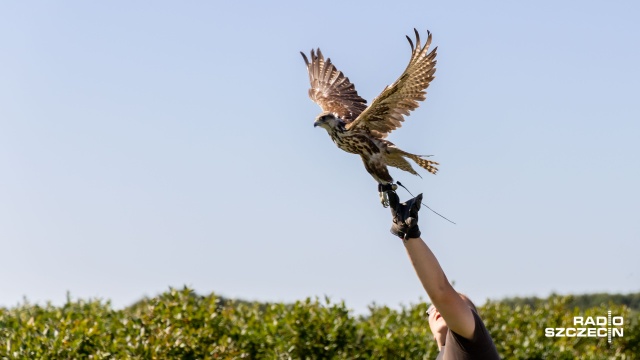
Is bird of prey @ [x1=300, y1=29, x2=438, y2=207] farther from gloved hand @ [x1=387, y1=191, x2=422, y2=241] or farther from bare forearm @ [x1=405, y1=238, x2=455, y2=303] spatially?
bare forearm @ [x1=405, y1=238, x2=455, y2=303]

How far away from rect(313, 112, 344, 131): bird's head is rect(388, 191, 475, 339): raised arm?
2.73 feet

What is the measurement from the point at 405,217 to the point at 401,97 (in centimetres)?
87

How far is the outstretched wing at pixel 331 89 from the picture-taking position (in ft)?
19.2

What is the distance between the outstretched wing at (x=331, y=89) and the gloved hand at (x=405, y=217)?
1.49 metres

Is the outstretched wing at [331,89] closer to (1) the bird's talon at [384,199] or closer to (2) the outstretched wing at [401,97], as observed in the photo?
(2) the outstretched wing at [401,97]

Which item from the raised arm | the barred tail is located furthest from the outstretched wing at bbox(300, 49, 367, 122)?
the raised arm

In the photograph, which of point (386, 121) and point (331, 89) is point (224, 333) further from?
point (386, 121)

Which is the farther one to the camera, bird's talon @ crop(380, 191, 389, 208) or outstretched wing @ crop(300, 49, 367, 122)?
outstretched wing @ crop(300, 49, 367, 122)

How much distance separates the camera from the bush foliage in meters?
7.41

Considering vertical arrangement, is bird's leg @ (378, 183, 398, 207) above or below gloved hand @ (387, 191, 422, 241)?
above

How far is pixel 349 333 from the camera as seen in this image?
8.32 m

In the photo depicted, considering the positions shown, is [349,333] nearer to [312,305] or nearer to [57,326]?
[312,305]

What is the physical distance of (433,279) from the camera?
13.3 ft

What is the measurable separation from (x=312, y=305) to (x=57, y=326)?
2.09 metres
